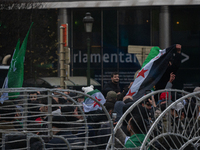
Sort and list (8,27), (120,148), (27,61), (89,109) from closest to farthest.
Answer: (120,148), (89,109), (8,27), (27,61)

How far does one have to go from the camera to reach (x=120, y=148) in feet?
14.6

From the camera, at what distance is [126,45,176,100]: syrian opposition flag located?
6.65 meters

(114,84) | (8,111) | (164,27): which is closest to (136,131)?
(8,111)

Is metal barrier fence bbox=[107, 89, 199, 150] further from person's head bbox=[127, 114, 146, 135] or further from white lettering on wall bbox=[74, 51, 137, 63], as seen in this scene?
white lettering on wall bbox=[74, 51, 137, 63]

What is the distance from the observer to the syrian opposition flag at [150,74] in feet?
21.8

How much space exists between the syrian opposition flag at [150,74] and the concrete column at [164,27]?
14543mm

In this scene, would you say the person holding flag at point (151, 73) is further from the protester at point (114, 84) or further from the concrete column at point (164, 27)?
the concrete column at point (164, 27)

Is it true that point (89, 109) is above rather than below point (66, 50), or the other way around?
below

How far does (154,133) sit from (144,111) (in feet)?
1.13

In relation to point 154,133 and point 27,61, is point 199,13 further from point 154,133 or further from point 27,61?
point 154,133

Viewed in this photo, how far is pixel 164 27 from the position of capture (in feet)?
70.3

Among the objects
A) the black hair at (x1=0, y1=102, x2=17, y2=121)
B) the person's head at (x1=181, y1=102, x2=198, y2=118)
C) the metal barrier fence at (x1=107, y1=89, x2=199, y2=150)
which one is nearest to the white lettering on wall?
the person's head at (x1=181, y1=102, x2=198, y2=118)

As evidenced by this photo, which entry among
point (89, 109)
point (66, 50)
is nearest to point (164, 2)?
point (66, 50)

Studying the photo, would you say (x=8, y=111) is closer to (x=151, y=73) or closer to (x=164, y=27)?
(x=151, y=73)
